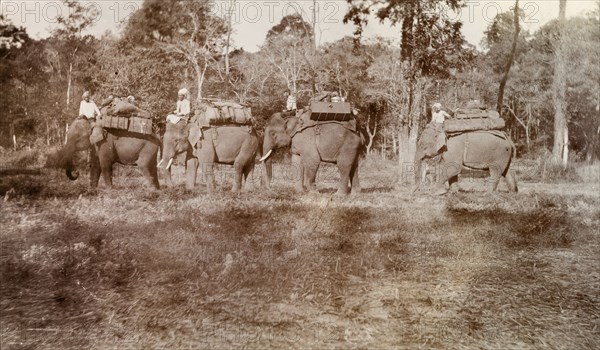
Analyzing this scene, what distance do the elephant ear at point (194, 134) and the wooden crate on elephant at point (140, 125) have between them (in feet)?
3.44

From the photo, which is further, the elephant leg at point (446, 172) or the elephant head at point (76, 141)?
the elephant leg at point (446, 172)

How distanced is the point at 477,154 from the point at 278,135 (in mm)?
5480

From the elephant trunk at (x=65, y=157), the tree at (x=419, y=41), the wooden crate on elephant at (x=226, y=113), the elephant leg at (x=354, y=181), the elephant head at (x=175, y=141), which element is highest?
the tree at (x=419, y=41)

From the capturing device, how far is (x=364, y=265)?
22.7ft

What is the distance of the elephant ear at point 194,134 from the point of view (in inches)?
515

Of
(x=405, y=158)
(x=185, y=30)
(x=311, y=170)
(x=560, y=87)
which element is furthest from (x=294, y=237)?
(x=560, y=87)

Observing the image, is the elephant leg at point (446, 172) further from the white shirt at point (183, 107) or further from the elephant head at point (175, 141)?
the white shirt at point (183, 107)

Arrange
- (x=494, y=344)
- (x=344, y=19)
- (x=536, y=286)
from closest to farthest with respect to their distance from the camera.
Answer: (x=494, y=344), (x=536, y=286), (x=344, y=19)

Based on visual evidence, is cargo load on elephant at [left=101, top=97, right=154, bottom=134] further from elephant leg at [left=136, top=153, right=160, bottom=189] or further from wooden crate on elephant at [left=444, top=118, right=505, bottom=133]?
wooden crate on elephant at [left=444, top=118, right=505, bottom=133]

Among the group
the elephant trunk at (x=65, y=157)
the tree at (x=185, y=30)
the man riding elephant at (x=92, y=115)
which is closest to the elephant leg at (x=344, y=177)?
the man riding elephant at (x=92, y=115)

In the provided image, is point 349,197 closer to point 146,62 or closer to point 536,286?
point 536,286

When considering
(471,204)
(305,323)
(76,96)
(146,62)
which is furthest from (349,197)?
(76,96)

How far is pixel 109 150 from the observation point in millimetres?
12617

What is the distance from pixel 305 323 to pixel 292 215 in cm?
489
